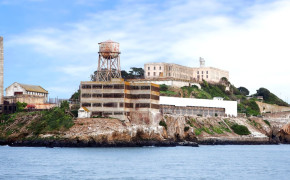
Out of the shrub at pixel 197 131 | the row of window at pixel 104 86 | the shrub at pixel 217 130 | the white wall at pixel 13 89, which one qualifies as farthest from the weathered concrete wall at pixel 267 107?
the row of window at pixel 104 86

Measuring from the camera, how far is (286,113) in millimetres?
170375

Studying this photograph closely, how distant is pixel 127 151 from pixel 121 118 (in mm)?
17590

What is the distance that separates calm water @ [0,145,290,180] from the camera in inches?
2746

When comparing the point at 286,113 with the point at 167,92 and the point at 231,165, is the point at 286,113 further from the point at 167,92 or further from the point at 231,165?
the point at 231,165

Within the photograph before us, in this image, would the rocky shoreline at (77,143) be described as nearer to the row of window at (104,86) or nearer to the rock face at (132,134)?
the rock face at (132,134)

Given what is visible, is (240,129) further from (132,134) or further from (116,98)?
Result: (132,134)

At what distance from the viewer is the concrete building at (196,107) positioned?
14125 centimetres

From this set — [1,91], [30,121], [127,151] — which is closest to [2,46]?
[1,91]

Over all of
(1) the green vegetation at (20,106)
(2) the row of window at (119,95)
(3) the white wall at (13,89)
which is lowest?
(1) the green vegetation at (20,106)

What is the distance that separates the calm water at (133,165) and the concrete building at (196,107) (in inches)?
1518

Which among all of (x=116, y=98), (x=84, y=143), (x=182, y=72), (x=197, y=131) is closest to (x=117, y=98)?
(x=116, y=98)

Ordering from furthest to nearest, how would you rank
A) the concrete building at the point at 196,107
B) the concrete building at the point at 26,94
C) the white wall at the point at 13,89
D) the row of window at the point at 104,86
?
the white wall at the point at 13,89
the concrete building at the point at 26,94
the concrete building at the point at 196,107
the row of window at the point at 104,86

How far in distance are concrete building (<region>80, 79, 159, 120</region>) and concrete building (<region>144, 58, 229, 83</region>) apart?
5020 centimetres

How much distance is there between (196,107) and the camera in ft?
488
